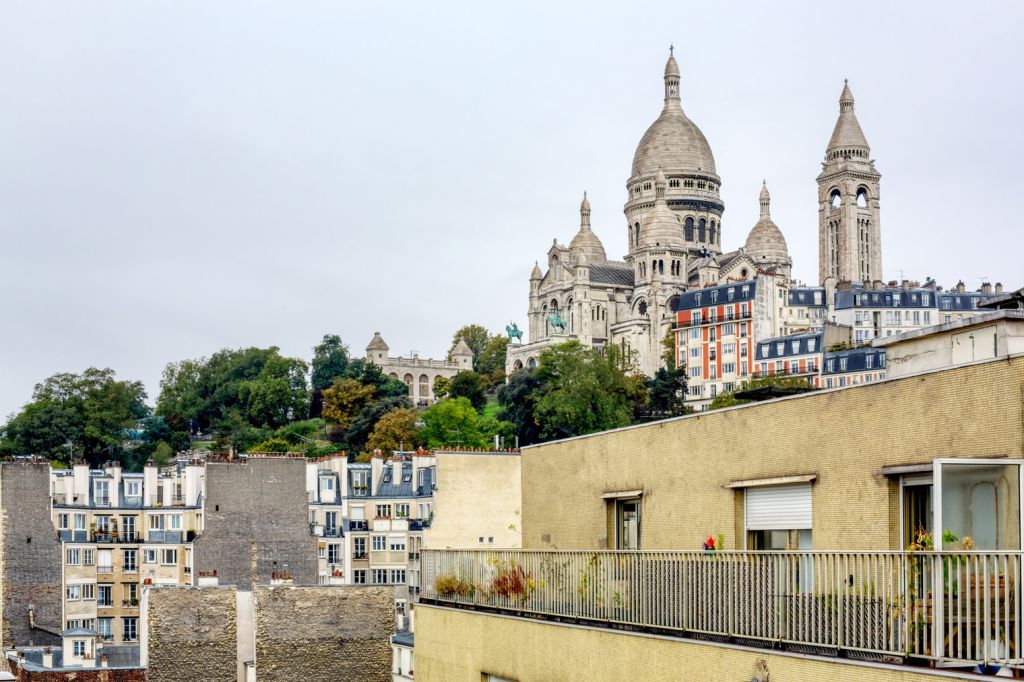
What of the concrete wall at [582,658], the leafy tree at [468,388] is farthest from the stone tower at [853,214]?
the concrete wall at [582,658]

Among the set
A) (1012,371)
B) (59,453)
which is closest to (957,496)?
(1012,371)

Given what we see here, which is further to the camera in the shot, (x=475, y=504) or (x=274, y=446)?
(x=274, y=446)

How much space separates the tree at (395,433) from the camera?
140m

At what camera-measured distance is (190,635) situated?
54.6m

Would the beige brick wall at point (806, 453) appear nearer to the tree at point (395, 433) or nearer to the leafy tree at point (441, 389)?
the tree at point (395, 433)

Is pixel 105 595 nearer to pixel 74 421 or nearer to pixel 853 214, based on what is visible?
pixel 74 421

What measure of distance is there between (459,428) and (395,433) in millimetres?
5958

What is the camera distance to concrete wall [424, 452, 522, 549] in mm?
44469

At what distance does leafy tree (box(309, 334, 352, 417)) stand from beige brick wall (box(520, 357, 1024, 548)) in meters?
168

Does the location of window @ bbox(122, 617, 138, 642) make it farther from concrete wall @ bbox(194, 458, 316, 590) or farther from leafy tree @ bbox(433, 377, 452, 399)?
leafy tree @ bbox(433, 377, 452, 399)

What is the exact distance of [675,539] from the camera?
51.1 ft

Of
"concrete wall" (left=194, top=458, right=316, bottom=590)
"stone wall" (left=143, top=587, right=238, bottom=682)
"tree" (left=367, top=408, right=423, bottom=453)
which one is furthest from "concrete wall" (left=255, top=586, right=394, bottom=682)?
"tree" (left=367, top=408, right=423, bottom=453)

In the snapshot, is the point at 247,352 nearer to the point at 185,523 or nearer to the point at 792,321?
the point at 792,321

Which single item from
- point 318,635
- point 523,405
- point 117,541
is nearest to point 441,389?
point 523,405
